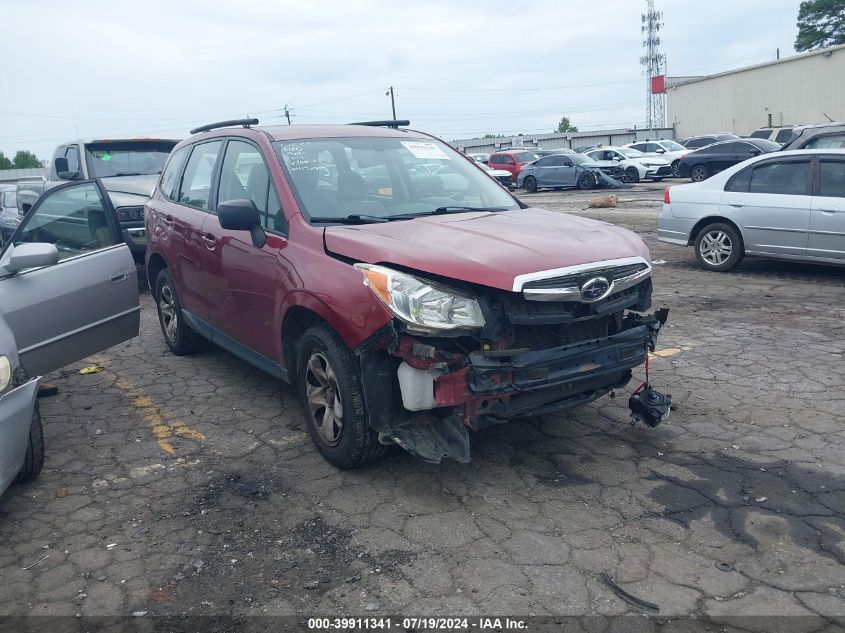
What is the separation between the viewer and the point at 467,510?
3.76m

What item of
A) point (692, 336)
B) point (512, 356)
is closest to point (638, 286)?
point (512, 356)

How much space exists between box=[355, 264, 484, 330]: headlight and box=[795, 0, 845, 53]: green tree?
245 feet

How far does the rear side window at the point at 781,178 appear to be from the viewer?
8.63 m

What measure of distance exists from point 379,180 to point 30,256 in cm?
216

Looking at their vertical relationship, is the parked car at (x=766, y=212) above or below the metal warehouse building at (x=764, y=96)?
below

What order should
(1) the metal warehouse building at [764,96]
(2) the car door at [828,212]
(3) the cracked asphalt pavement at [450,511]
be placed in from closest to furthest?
(3) the cracked asphalt pavement at [450,511], (2) the car door at [828,212], (1) the metal warehouse building at [764,96]

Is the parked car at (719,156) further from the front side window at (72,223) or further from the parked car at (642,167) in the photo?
the front side window at (72,223)

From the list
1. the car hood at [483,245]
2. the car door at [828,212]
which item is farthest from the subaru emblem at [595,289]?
the car door at [828,212]

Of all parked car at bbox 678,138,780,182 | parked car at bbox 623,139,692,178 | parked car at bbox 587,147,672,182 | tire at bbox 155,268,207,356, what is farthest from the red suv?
parked car at bbox 623,139,692,178

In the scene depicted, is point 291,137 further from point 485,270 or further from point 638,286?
point 638,286

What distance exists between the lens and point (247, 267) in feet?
15.8

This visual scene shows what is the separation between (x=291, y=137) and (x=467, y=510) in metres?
2.70

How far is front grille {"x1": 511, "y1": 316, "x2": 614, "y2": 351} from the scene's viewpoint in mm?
3762

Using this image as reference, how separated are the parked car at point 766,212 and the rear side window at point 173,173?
249 inches
